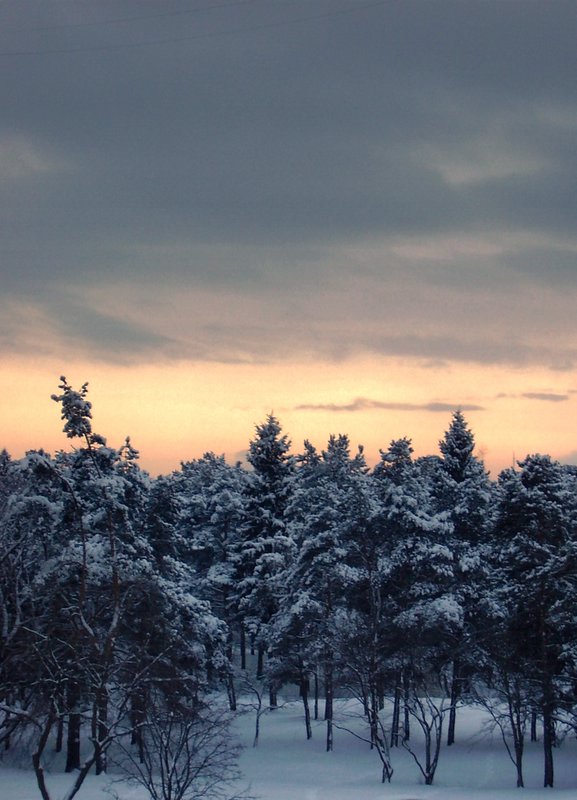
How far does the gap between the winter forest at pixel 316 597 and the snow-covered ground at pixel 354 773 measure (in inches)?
27.5

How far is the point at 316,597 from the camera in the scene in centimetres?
5022

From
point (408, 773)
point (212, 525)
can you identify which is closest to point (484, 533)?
point (408, 773)

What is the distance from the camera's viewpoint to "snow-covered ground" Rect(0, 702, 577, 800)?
119 ft

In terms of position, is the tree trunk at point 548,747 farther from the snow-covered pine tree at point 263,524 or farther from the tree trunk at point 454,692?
the snow-covered pine tree at point 263,524

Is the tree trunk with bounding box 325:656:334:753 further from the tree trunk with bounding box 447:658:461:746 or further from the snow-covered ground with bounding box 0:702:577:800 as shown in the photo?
the tree trunk with bounding box 447:658:461:746

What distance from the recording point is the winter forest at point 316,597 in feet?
120

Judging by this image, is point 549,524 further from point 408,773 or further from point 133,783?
point 133,783

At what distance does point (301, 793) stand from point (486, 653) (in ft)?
36.1

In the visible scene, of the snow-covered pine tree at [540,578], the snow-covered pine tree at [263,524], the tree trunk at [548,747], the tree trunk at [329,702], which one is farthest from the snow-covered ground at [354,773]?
the snow-covered pine tree at [263,524]

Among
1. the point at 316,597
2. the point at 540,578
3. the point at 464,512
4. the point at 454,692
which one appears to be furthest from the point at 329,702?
the point at 540,578

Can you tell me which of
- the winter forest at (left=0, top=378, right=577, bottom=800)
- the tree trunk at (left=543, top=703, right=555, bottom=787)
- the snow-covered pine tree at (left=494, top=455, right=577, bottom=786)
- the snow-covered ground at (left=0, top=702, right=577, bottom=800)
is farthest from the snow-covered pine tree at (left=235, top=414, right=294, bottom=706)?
the tree trunk at (left=543, top=703, right=555, bottom=787)

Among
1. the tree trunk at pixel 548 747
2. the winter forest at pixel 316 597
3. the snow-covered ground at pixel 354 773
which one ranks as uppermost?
the winter forest at pixel 316 597

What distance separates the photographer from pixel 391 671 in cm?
4434

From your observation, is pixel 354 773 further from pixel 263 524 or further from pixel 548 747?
pixel 263 524
